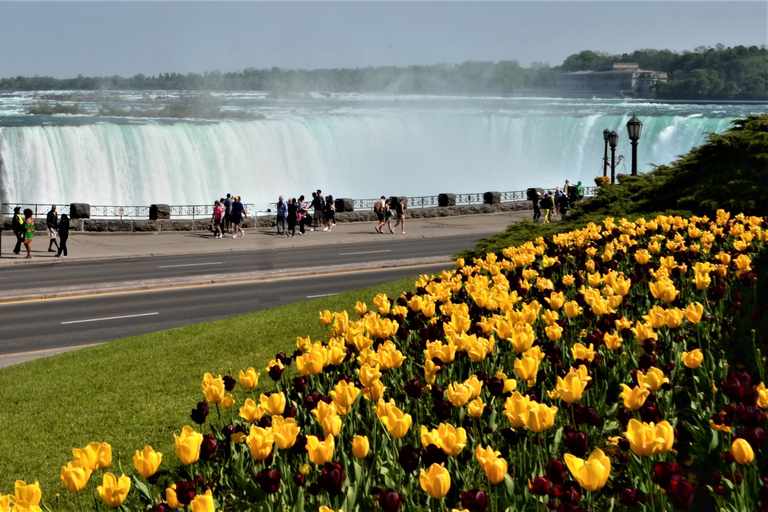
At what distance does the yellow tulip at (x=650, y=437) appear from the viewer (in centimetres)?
352

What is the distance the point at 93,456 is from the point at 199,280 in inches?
696

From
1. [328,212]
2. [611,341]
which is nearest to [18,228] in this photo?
[328,212]

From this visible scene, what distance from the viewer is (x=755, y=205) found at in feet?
49.5

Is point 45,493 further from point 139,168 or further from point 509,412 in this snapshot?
point 139,168

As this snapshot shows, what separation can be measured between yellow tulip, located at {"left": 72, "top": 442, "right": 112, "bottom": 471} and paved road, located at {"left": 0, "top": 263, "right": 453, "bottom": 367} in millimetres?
10013

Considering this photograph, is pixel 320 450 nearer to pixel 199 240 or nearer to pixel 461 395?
pixel 461 395

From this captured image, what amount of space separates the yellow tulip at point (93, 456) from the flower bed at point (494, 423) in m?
0.01

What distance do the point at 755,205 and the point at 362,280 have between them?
987 centimetres

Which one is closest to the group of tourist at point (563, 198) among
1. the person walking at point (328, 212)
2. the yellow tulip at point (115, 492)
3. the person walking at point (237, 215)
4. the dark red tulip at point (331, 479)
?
the person walking at point (328, 212)

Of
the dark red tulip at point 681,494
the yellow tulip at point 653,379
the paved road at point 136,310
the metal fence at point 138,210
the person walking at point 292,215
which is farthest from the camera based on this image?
the metal fence at point 138,210

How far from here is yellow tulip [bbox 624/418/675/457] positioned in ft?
11.5

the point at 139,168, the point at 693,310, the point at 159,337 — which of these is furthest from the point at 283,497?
the point at 139,168

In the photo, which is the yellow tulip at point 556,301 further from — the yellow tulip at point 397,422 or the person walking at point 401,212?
the person walking at point 401,212

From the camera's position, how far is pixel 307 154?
198ft
